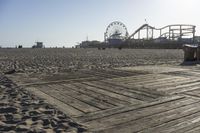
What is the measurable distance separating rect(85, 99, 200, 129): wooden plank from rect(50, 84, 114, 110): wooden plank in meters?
0.60

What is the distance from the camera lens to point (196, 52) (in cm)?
1661

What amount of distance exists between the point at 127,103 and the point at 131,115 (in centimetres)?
83

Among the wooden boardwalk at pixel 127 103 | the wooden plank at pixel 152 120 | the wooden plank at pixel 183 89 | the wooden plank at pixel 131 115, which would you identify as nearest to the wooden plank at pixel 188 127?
the wooden boardwalk at pixel 127 103

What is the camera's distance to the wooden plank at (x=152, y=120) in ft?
12.9

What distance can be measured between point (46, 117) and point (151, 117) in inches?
67.4

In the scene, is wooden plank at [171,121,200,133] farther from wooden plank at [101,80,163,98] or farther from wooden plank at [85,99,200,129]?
wooden plank at [101,80,163,98]

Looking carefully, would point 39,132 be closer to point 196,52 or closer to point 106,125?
point 106,125

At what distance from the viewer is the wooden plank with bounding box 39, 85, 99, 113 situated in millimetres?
5031

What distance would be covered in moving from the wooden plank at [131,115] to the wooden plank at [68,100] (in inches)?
23.6

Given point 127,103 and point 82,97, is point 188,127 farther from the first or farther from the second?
point 82,97

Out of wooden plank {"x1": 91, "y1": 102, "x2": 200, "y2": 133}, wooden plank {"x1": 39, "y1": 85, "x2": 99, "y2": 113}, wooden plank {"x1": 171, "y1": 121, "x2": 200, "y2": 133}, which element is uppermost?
wooden plank {"x1": 39, "y1": 85, "x2": 99, "y2": 113}

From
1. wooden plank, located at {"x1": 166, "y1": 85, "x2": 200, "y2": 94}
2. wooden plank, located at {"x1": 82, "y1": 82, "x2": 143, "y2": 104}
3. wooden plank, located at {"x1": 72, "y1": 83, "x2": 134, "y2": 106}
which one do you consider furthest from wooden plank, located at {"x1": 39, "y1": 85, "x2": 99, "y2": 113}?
wooden plank, located at {"x1": 166, "y1": 85, "x2": 200, "y2": 94}

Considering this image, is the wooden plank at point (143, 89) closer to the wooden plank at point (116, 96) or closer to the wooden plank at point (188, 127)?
the wooden plank at point (116, 96)

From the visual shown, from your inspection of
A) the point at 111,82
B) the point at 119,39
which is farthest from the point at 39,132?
the point at 119,39
